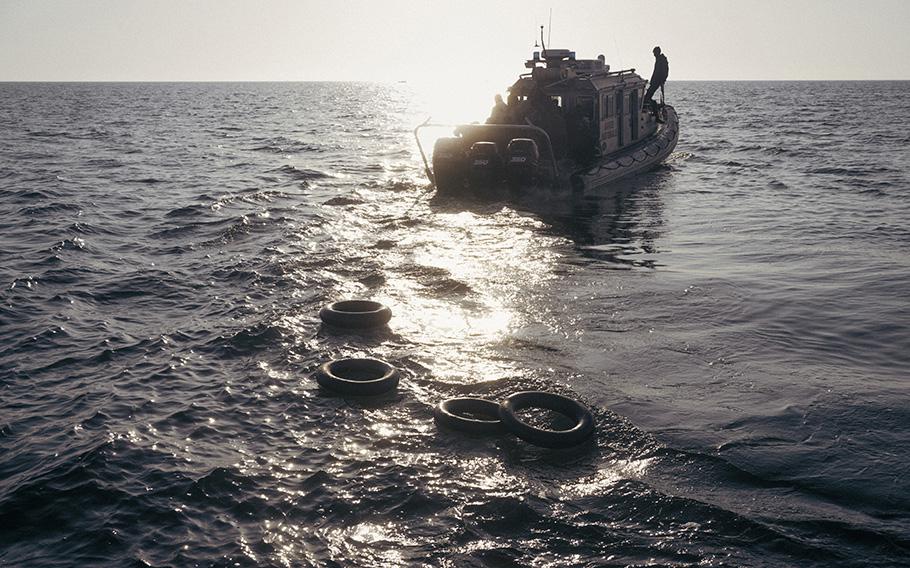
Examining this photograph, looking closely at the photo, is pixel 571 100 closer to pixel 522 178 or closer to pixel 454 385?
pixel 522 178

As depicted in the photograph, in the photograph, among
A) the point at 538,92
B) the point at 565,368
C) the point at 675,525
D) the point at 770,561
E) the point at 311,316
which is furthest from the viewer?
the point at 538,92

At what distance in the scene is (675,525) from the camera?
6.17 metres

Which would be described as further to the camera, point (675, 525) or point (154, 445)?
point (154, 445)

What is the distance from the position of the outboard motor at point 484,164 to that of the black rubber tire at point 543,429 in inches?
560

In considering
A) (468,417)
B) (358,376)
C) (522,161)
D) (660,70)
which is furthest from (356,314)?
(660,70)

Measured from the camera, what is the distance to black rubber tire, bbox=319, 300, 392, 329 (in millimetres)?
11023

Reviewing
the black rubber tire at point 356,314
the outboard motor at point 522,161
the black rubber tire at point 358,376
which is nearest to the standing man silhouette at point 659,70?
the outboard motor at point 522,161

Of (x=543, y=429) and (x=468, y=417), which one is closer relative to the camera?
(x=543, y=429)

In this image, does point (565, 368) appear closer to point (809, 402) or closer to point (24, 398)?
point (809, 402)

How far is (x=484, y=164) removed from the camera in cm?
2178

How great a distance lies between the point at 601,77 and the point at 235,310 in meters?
15.5

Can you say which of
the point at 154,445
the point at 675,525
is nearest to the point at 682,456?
the point at 675,525

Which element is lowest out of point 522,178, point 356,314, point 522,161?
point 356,314

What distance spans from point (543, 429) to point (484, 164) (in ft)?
49.0
